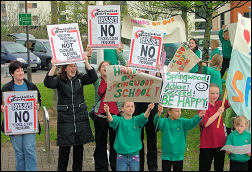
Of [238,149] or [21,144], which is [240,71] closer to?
[238,149]

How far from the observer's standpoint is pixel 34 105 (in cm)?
716

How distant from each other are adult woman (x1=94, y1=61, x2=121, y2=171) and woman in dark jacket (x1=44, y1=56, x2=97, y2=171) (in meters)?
0.20

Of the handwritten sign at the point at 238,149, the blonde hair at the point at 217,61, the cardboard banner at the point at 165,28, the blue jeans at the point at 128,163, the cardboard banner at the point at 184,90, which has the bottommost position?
the blue jeans at the point at 128,163

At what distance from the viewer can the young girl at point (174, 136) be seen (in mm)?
6816

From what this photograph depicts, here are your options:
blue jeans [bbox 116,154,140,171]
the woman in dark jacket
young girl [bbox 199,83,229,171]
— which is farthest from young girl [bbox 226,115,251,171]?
the woman in dark jacket

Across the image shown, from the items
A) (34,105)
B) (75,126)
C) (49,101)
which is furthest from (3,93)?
(49,101)

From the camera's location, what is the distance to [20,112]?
7.09m

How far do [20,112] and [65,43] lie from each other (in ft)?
4.10

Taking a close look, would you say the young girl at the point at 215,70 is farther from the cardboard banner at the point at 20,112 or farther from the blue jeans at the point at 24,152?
the blue jeans at the point at 24,152

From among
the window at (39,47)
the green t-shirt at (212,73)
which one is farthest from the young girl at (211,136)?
the window at (39,47)

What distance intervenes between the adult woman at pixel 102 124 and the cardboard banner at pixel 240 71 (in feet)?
6.41

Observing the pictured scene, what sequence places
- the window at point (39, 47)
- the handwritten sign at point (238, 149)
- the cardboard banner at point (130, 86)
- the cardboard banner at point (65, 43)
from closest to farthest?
1. the cardboard banner at point (130, 86)
2. the handwritten sign at point (238, 149)
3. the cardboard banner at point (65, 43)
4. the window at point (39, 47)

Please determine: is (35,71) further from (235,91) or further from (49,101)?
(235,91)

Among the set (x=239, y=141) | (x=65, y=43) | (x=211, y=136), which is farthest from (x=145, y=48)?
(x=239, y=141)
